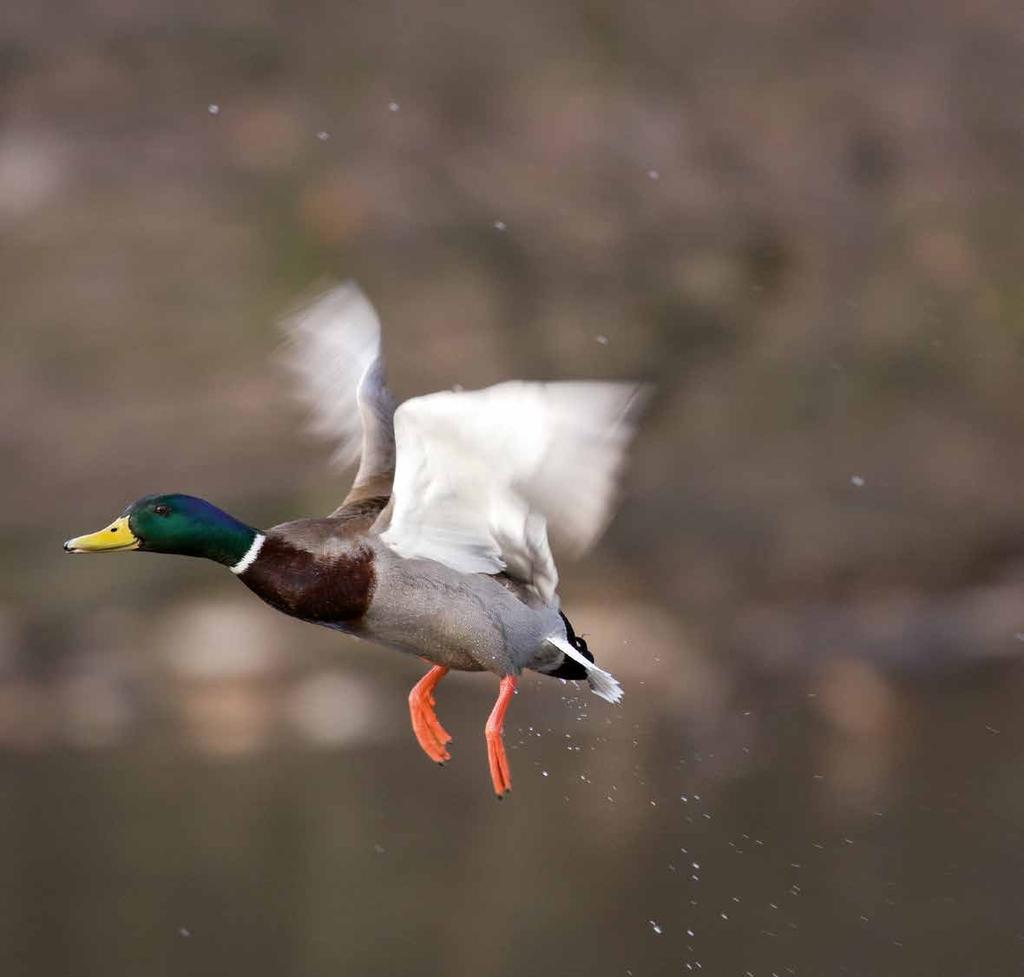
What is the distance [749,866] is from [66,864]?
229cm

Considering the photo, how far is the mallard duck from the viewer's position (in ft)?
A: 10.1

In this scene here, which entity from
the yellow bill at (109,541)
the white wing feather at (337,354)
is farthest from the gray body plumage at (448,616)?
the white wing feather at (337,354)

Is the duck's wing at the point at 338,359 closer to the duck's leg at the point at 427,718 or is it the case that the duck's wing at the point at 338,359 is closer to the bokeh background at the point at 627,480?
the duck's leg at the point at 427,718

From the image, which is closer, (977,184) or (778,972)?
(778,972)

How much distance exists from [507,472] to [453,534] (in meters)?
0.23

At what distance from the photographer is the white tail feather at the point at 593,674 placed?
11.9ft

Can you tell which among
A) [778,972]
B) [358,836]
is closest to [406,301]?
[358,836]

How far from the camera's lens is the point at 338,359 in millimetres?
3979

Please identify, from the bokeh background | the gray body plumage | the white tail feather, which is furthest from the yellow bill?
the bokeh background

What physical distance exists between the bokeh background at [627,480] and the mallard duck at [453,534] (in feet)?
8.08

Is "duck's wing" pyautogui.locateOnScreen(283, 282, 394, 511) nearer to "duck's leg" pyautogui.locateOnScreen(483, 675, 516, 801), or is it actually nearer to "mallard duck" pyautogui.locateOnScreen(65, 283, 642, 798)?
"mallard duck" pyautogui.locateOnScreen(65, 283, 642, 798)

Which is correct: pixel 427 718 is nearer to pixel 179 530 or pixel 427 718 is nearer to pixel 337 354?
pixel 179 530

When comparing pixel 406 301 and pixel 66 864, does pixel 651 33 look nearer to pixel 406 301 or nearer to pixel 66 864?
pixel 406 301

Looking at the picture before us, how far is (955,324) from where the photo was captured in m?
10.9
